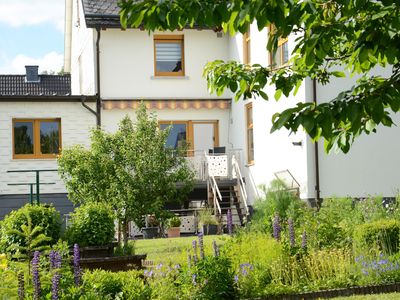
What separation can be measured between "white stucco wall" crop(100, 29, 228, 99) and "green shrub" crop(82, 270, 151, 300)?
16776mm

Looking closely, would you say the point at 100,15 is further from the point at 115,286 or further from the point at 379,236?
the point at 115,286

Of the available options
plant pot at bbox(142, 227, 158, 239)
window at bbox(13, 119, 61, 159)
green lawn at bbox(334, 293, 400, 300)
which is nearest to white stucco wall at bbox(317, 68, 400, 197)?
plant pot at bbox(142, 227, 158, 239)

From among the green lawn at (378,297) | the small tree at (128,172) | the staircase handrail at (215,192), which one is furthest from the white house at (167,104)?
the green lawn at (378,297)

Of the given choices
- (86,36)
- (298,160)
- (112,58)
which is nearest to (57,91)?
(86,36)

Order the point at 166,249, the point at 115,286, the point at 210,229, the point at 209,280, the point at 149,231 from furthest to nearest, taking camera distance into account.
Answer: the point at 149,231
the point at 210,229
the point at 166,249
the point at 209,280
the point at 115,286

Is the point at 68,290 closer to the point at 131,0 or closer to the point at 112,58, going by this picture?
the point at 131,0

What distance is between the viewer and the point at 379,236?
12.1 meters

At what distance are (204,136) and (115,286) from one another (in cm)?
1759

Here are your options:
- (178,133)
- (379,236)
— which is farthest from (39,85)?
(379,236)

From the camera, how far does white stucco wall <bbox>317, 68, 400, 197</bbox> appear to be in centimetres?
1967

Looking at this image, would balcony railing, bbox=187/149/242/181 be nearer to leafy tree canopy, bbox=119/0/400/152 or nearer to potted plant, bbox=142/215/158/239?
potted plant, bbox=142/215/158/239

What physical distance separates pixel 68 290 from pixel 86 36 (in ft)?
69.3

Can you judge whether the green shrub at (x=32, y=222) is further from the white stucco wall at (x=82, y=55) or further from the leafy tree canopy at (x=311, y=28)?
the white stucco wall at (x=82, y=55)

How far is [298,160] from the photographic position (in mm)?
20328
